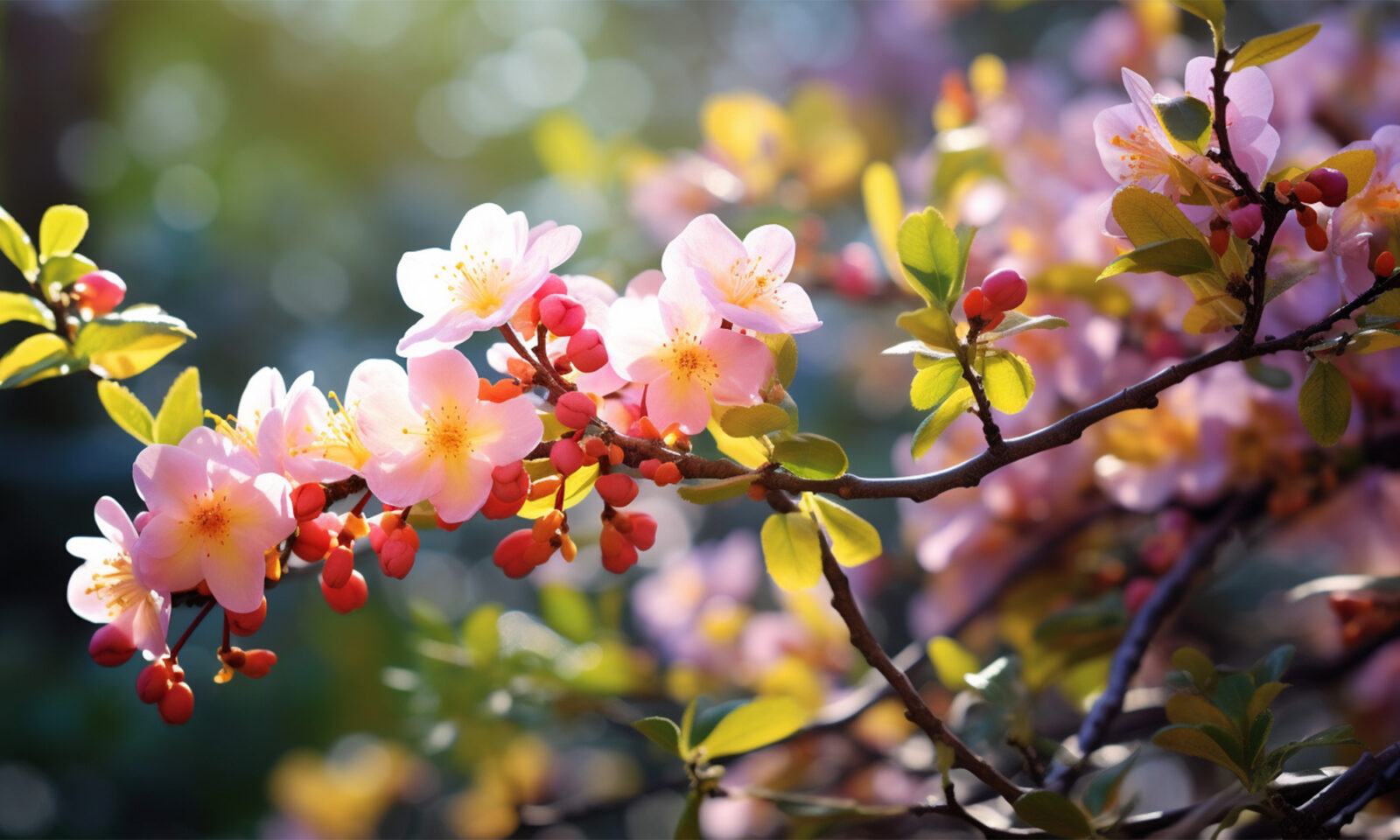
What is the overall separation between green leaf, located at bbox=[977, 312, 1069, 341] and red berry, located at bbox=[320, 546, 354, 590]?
0.37 meters

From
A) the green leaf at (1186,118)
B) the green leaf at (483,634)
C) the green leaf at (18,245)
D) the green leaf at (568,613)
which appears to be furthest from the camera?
the green leaf at (568,613)

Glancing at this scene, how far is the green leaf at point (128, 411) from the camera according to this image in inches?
22.3

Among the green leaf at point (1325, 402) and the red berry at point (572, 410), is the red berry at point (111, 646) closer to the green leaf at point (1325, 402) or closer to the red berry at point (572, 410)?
the red berry at point (572, 410)

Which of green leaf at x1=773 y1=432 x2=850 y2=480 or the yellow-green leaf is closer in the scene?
green leaf at x1=773 y1=432 x2=850 y2=480

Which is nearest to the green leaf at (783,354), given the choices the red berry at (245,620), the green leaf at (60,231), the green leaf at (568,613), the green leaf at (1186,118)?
the green leaf at (1186,118)

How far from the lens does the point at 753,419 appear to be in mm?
482

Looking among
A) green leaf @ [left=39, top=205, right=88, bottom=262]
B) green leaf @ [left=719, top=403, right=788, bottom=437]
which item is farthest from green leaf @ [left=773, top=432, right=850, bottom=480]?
green leaf @ [left=39, top=205, right=88, bottom=262]

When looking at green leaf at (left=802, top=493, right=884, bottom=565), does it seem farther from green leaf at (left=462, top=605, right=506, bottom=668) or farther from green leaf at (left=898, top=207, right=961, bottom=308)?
green leaf at (left=462, top=605, right=506, bottom=668)

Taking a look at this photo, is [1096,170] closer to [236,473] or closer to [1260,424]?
[1260,424]

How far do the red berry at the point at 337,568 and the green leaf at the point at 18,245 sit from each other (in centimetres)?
27

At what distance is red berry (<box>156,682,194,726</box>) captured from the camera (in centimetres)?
52

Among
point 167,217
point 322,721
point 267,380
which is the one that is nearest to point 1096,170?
point 267,380

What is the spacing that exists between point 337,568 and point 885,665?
1.05 ft

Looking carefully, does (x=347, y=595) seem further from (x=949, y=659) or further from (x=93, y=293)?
(x=949, y=659)
